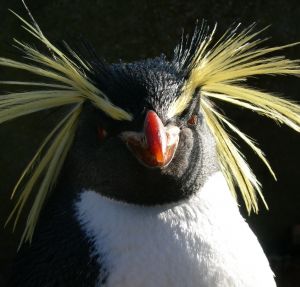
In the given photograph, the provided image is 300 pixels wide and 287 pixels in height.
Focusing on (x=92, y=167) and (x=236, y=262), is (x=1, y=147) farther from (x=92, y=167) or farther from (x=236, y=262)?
(x=236, y=262)

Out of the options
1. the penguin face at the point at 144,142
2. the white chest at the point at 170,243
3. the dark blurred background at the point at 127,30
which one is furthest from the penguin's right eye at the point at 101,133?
the dark blurred background at the point at 127,30

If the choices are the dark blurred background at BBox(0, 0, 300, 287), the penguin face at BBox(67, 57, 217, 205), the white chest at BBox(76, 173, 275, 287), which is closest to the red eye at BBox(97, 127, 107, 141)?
the penguin face at BBox(67, 57, 217, 205)

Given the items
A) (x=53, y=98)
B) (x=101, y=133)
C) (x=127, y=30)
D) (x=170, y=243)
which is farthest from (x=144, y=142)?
(x=127, y=30)

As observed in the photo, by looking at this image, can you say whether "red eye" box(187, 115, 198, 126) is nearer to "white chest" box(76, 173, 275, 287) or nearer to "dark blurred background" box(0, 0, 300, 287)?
"white chest" box(76, 173, 275, 287)

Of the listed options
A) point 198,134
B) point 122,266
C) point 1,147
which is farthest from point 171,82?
point 1,147

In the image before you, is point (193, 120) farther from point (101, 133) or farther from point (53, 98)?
point (53, 98)

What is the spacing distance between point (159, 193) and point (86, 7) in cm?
179

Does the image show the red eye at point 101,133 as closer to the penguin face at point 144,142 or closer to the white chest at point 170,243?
the penguin face at point 144,142

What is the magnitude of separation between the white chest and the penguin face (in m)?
0.05

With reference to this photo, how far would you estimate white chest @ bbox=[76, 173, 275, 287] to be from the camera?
6.85 feet

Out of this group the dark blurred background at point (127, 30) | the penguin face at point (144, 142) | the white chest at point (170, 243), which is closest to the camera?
the penguin face at point (144, 142)

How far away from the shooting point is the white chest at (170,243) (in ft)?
6.85

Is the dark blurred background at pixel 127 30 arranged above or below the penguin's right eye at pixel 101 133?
above

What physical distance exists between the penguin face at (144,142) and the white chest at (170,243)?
5 cm
